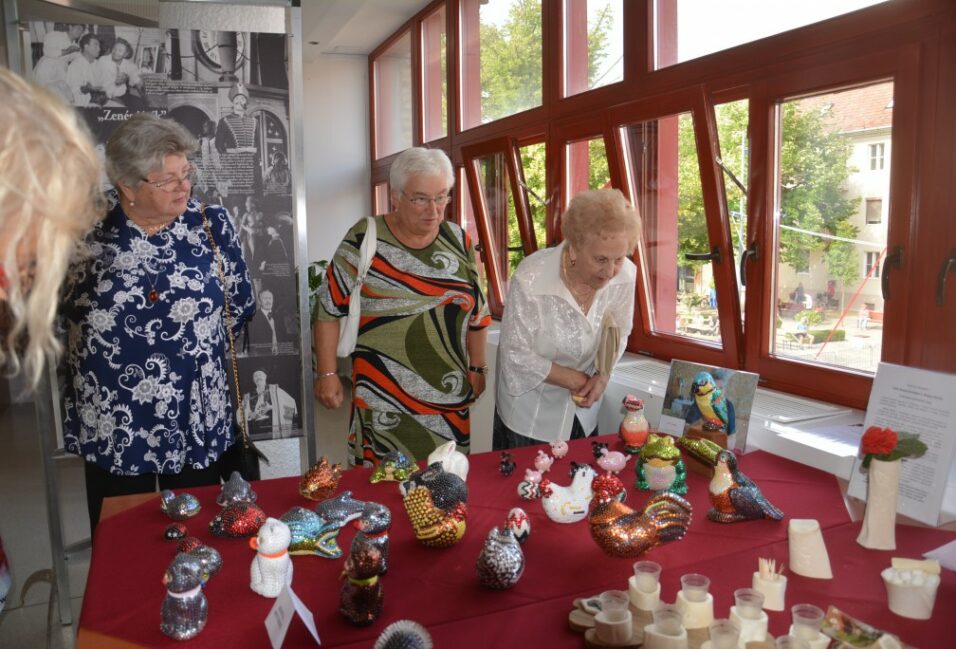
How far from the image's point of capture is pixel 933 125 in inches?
80.3

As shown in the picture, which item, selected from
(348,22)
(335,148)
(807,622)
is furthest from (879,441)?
(335,148)

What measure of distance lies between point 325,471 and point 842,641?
3.37 ft

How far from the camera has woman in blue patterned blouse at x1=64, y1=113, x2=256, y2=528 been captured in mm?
1823

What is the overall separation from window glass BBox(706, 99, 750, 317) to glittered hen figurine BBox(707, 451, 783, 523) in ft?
4.89

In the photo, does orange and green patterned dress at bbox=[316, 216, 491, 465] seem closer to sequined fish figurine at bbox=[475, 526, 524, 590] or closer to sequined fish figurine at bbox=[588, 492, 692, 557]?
sequined fish figurine at bbox=[588, 492, 692, 557]

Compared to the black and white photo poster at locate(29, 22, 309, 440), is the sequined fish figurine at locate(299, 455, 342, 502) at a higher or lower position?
lower

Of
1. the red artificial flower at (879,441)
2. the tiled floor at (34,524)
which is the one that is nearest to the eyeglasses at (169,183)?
the tiled floor at (34,524)

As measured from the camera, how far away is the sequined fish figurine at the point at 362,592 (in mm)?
1107

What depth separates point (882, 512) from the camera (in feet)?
4.54

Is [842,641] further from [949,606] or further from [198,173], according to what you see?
[198,173]

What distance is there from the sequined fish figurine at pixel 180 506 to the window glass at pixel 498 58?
3.34 meters

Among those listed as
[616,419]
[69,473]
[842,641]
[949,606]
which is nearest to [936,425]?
[949,606]

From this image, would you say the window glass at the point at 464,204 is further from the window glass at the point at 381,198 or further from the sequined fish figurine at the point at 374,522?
the sequined fish figurine at the point at 374,522

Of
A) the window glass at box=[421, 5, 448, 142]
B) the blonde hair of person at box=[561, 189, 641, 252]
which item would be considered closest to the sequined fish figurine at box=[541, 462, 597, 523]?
the blonde hair of person at box=[561, 189, 641, 252]
